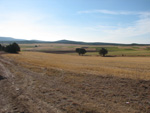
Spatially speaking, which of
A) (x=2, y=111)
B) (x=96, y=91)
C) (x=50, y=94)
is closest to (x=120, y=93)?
(x=96, y=91)

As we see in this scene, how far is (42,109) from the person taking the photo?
7.54 metres

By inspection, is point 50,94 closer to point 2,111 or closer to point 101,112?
point 2,111

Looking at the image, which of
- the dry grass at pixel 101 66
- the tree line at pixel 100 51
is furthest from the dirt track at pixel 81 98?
the tree line at pixel 100 51

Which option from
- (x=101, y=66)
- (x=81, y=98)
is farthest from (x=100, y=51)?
(x=81, y=98)

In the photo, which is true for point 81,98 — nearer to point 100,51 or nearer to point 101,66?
point 101,66

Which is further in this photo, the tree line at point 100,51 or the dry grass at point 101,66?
the tree line at point 100,51

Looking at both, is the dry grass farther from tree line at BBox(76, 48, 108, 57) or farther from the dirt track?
tree line at BBox(76, 48, 108, 57)

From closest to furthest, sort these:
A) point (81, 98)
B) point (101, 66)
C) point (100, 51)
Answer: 1. point (81, 98)
2. point (101, 66)
3. point (100, 51)

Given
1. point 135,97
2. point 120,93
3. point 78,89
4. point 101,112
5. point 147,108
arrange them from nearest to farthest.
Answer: point 101,112 → point 147,108 → point 135,97 → point 120,93 → point 78,89

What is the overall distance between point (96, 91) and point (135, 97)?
295 cm

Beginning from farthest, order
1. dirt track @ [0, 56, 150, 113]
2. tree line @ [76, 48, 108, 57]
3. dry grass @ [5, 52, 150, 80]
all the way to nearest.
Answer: tree line @ [76, 48, 108, 57] → dry grass @ [5, 52, 150, 80] → dirt track @ [0, 56, 150, 113]

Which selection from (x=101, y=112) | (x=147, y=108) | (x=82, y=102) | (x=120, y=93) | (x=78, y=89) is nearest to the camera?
(x=101, y=112)

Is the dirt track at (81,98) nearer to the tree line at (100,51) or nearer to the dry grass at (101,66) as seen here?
the dry grass at (101,66)

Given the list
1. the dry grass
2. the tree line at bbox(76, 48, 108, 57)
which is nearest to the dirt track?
the dry grass
